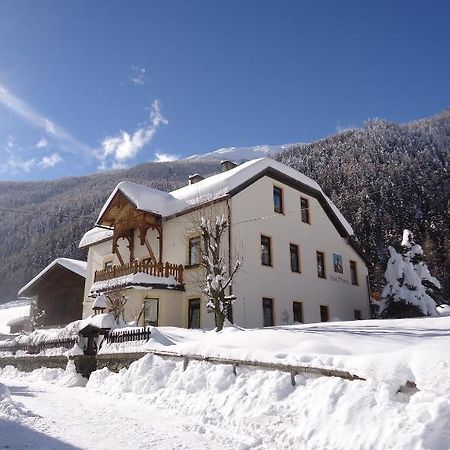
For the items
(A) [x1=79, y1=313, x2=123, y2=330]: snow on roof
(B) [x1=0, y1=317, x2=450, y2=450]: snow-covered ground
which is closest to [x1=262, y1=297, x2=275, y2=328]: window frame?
(A) [x1=79, y1=313, x2=123, y2=330]: snow on roof

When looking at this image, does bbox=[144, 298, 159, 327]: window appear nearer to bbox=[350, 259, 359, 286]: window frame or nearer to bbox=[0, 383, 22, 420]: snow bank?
bbox=[0, 383, 22, 420]: snow bank

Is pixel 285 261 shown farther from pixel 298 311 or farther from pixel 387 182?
pixel 387 182

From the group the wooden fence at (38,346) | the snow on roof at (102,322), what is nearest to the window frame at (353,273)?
the snow on roof at (102,322)

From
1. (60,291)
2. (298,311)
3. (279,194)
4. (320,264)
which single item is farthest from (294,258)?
(60,291)

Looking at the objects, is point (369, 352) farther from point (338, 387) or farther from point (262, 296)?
point (262, 296)

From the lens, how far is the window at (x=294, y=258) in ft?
78.6

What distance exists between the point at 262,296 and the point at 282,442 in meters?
15.0

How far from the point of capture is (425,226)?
5897 centimetres

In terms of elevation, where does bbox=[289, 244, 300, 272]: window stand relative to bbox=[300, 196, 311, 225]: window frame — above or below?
below

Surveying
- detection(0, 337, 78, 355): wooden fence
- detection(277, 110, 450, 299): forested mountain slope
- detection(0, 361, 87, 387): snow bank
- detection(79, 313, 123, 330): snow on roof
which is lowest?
detection(0, 361, 87, 387): snow bank

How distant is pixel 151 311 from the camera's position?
850 inches

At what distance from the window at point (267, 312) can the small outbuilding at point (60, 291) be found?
55.2 ft

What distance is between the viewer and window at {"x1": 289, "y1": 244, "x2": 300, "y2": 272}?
→ 23970 millimetres

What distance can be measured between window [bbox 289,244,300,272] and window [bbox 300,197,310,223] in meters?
2.16
